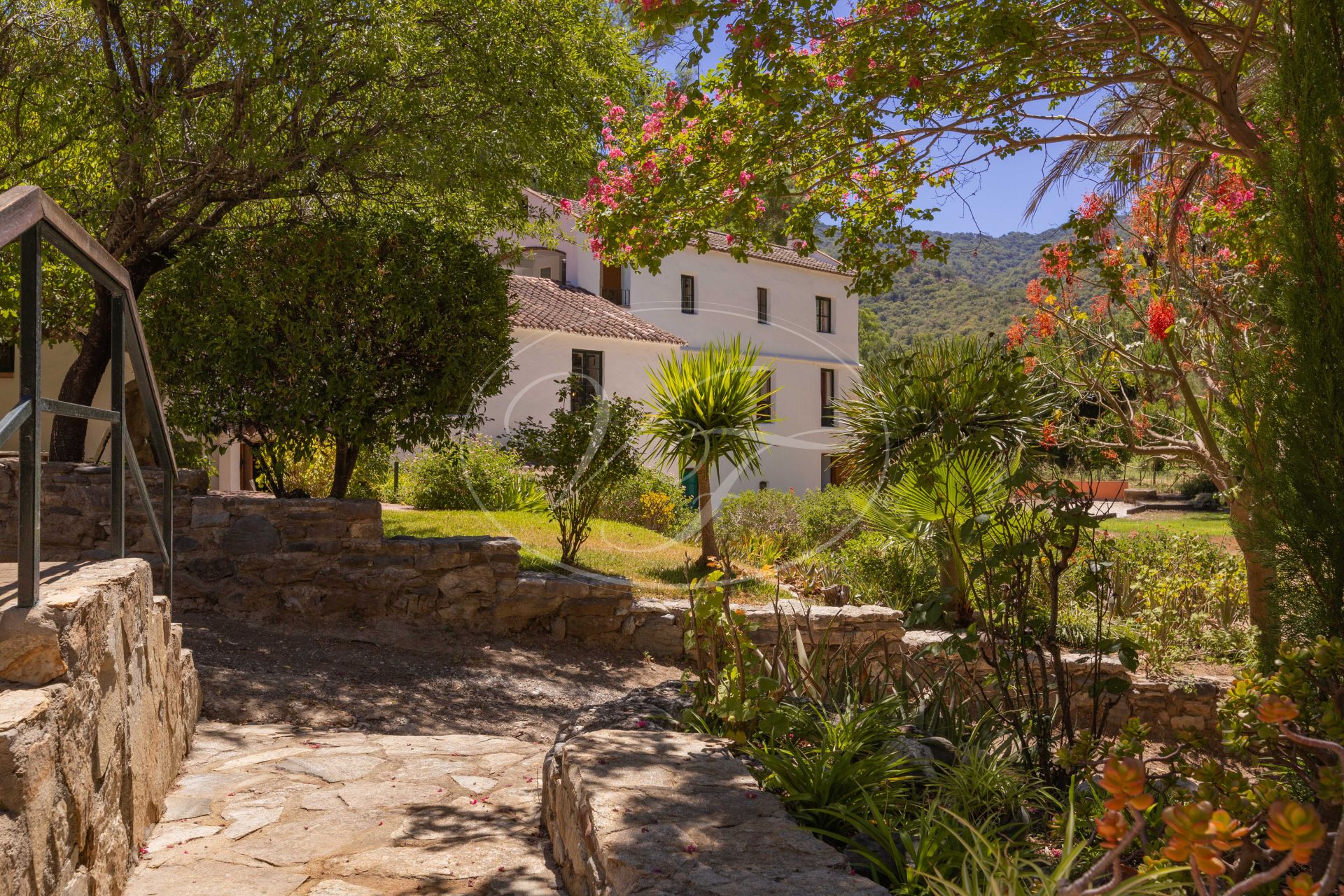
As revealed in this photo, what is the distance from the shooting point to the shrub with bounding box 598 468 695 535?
13359mm

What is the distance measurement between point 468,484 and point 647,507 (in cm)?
247

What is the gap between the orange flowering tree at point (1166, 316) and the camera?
589cm

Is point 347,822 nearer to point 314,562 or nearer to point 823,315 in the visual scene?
point 314,562

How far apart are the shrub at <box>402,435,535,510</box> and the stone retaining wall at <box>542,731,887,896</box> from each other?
32.8 feet

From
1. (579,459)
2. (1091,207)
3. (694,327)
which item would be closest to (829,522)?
(579,459)

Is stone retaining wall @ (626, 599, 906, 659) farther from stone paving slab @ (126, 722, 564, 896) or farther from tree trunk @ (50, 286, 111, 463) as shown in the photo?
tree trunk @ (50, 286, 111, 463)

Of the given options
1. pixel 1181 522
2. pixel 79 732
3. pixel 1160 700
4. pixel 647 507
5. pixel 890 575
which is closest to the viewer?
pixel 79 732

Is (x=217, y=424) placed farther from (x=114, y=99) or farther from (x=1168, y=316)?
(x=1168, y=316)

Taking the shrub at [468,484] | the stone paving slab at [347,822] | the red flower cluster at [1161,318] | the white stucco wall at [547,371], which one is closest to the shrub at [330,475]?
the shrub at [468,484]

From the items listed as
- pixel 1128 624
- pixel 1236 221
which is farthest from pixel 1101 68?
pixel 1128 624

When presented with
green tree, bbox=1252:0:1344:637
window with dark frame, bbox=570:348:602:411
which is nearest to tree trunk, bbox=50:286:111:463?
green tree, bbox=1252:0:1344:637

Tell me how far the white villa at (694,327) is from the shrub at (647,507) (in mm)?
1991

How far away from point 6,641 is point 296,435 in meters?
5.54

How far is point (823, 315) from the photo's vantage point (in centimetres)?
2702
